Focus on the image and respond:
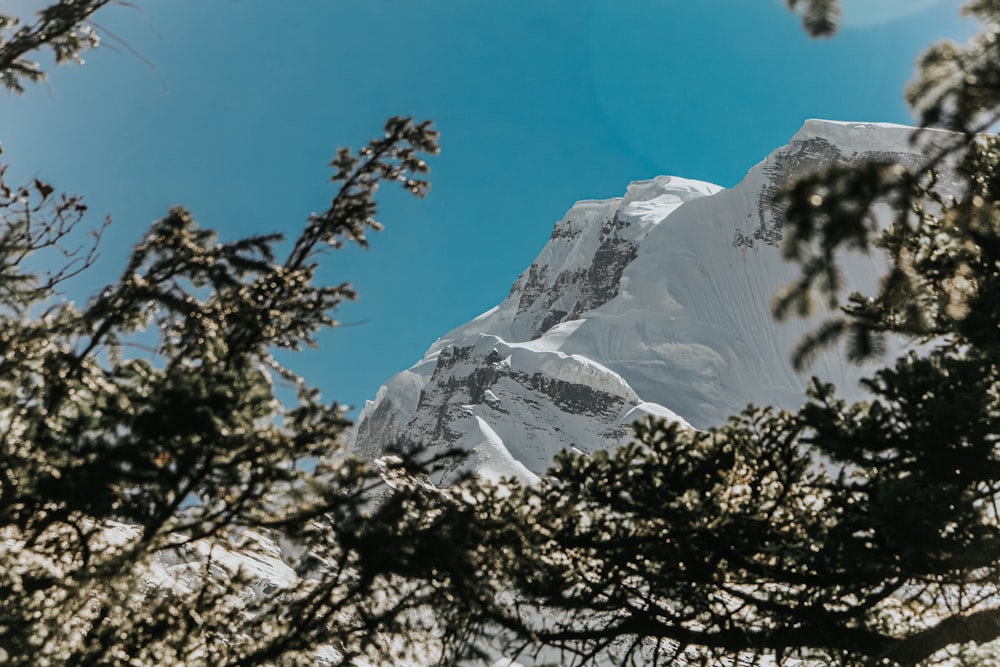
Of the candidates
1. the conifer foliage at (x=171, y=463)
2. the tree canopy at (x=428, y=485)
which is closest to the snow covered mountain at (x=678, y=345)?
the tree canopy at (x=428, y=485)

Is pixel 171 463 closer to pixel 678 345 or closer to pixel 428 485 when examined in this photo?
pixel 428 485

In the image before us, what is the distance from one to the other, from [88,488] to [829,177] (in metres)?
3.72

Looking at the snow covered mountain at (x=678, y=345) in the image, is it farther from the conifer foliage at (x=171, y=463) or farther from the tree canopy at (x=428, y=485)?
the conifer foliage at (x=171, y=463)

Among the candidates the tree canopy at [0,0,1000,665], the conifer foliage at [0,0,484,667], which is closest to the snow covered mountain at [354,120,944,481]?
the tree canopy at [0,0,1000,665]

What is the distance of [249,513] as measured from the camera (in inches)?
159

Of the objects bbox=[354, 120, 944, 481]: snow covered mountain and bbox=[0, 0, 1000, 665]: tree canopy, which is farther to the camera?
bbox=[354, 120, 944, 481]: snow covered mountain

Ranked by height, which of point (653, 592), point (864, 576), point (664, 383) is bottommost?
point (653, 592)

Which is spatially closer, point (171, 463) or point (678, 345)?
point (171, 463)

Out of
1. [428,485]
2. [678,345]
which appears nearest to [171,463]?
[428,485]

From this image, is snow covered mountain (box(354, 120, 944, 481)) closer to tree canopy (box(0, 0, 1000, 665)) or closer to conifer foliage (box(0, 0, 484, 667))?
tree canopy (box(0, 0, 1000, 665))

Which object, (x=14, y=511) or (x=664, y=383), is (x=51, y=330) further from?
(x=664, y=383)

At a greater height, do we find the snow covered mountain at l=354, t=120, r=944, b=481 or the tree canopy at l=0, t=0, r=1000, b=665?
the snow covered mountain at l=354, t=120, r=944, b=481

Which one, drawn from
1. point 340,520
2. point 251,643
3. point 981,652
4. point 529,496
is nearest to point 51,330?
point 340,520

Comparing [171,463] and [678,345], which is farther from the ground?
[678,345]
